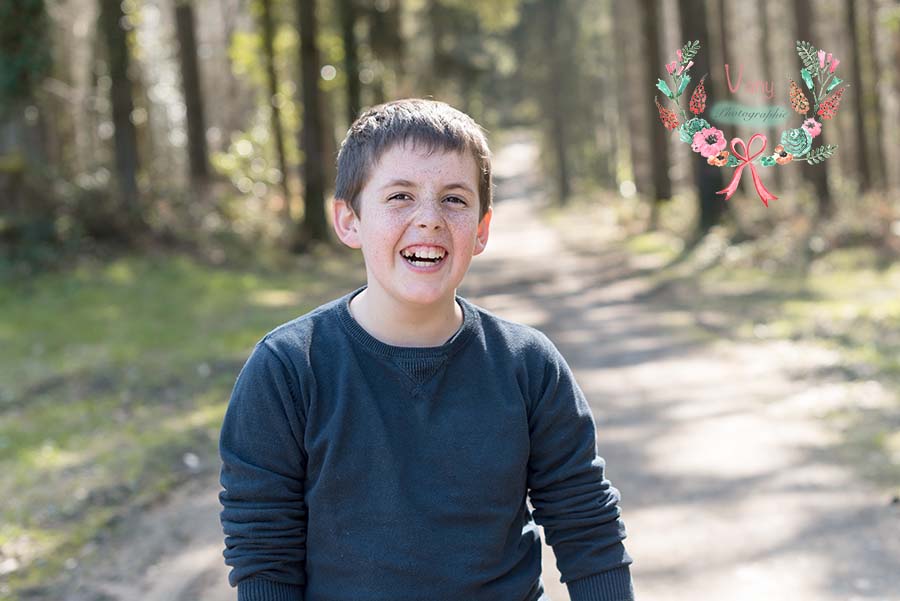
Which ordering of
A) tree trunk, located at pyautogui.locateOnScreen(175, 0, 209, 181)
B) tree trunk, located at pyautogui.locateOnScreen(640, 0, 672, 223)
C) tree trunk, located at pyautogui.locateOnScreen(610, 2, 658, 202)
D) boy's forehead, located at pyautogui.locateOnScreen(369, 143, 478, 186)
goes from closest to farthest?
boy's forehead, located at pyautogui.locateOnScreen(369, 143, 478, 186) → tree trunk, located at pyautogui.locateOnScreen(175, 0, 209, 181) → tree trunk, located at pyautogui.locateOnScreen(640, 0, 672, 223) → tree trunk, located at pyautogui.locateOnScreen(610, 2, 658, 202)

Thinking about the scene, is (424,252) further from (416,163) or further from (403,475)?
(403,475)

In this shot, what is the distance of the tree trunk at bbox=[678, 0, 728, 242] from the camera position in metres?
18.5

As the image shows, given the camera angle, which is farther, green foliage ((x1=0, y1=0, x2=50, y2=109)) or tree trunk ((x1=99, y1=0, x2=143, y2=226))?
tree trunk ((x1=99, y1=0, x2=143, y2=226))

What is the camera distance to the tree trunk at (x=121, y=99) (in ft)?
60.5

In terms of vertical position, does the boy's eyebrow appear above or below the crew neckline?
above

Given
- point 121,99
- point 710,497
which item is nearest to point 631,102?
point 121,99

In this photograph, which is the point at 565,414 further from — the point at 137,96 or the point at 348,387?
the point at 137,96

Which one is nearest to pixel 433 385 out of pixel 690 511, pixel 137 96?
pixel 690 511

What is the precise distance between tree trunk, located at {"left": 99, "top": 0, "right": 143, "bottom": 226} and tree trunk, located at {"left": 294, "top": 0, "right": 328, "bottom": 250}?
169 inches

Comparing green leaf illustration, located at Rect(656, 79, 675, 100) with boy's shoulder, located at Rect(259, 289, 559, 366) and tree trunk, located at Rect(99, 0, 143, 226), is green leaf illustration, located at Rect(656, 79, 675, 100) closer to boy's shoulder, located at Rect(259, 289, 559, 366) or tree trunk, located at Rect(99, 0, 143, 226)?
boy's shoulder, located at Rect(259, 289, 559, 366)

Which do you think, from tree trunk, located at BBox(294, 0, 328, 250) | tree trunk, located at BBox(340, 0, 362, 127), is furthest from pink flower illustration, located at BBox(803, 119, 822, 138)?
tree trunk, located at BBox(340, 0, 362, 127)

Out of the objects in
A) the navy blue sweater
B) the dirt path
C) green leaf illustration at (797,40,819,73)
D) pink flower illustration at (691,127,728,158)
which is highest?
green leaf illustration at (797,40,819,73)

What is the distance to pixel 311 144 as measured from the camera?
889 inches

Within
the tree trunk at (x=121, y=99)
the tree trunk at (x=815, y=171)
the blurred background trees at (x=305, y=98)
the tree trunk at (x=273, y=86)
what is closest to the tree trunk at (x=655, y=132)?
the blurred background trees at (x=305, y=98)
